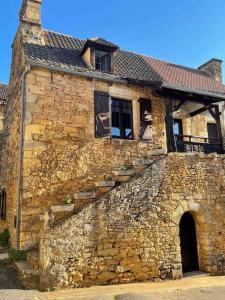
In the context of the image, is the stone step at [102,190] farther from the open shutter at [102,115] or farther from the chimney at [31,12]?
the chimney at [31,12]

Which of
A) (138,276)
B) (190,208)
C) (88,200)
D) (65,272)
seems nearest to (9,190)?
(88,200)

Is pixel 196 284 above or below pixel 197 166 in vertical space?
below

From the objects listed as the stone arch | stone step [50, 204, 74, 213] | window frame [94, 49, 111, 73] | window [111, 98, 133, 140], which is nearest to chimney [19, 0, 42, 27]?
window frame [94, 49, 111, 73]

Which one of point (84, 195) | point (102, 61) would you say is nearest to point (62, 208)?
point (84, 195)

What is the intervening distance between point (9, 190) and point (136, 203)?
15.8 ft

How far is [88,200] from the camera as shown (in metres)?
7.16

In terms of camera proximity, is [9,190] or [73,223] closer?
[73,223]

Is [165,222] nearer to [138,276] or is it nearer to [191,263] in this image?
[138,276]

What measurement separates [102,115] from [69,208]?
397 cm

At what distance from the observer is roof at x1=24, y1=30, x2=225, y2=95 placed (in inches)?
371

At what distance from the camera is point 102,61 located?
10.7m

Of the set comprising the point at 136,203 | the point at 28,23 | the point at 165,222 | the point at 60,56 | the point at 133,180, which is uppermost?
the point at 28,23

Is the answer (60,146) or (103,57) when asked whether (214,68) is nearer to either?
(103,57)

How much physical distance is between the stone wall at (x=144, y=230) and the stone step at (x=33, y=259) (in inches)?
27.5
